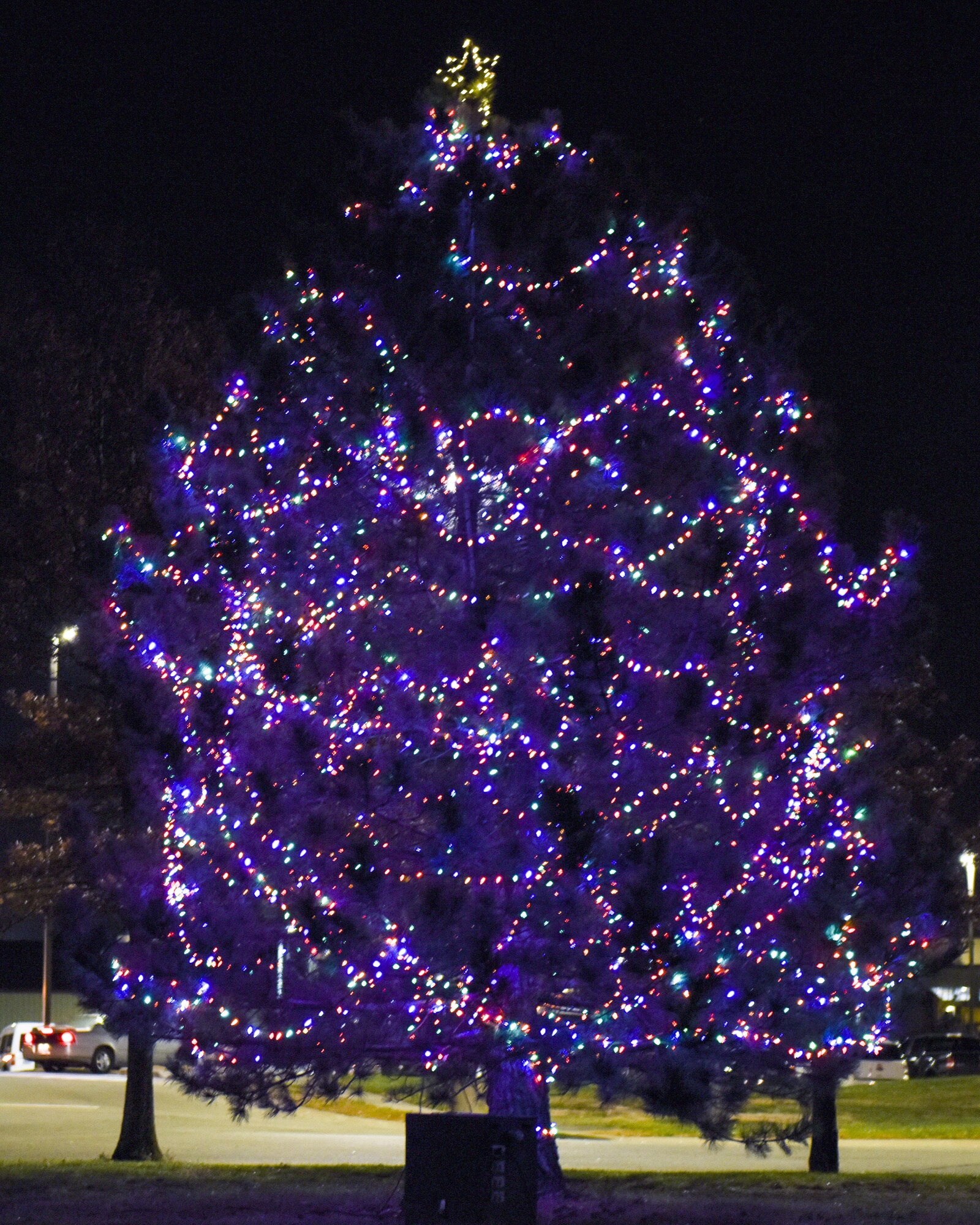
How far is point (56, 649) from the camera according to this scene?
16.4 m

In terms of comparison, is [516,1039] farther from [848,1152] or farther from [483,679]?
[848,1152]

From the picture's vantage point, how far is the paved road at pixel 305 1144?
17.2 m

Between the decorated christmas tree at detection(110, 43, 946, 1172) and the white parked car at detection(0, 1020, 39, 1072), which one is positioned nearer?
the decorated christmas tree at detection(110, 43, 946, 1172)

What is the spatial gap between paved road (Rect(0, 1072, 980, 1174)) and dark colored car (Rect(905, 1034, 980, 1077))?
51.6 feet

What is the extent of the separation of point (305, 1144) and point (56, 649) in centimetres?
742

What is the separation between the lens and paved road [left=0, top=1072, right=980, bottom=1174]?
675 inches

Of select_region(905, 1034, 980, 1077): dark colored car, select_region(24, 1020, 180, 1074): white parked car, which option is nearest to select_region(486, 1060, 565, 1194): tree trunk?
select_region(24, 1020, 180, 1074): white parked car

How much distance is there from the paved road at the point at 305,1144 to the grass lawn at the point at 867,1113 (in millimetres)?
675

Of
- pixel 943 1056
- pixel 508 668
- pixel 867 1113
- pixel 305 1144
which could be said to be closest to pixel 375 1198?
pixel 508 668

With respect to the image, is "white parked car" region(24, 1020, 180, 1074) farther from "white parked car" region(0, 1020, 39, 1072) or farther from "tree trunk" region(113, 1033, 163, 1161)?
"tree trunk" region(113, 1033, 163, 1161)

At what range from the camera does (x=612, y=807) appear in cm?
Result: 898

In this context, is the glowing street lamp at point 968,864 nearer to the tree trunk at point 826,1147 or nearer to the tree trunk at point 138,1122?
the tree trunk at point 826,1147

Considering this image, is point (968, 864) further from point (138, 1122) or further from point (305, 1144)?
point (138, 1122)

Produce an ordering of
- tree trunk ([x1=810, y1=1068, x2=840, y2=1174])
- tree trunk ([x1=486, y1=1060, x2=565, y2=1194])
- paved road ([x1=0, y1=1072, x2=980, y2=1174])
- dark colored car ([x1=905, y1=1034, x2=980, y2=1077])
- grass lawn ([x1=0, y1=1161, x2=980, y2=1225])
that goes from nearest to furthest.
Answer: tree trunk ([x1=486, y1=1060, x2=565, y2=1194]) → grass lawn ([x1=0, y1=1161, x2=980, y2=1225]) → tree trunk ([x1=810, y1=1068, x2=840, y2=1174]) → paved road ([x1=0, y1=1072, x2=980, y2=1174]) → dark colored car ([x1=905, y1=1034, x2=980, y2=1077])
